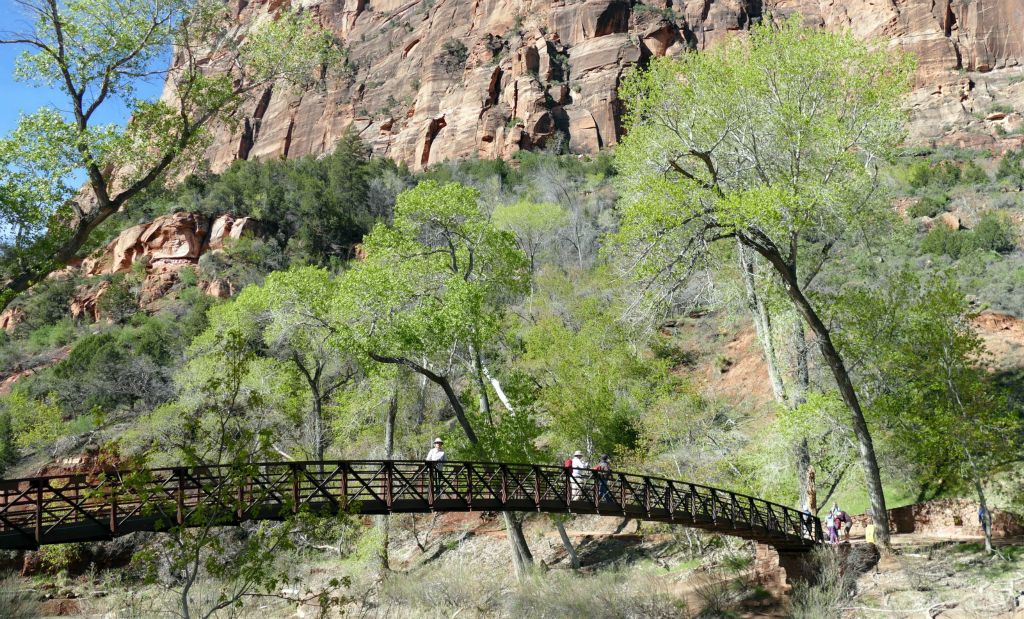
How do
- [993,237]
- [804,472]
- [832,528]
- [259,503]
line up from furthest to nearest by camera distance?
1. [993,237]
2. [832,528]
3. [804,472]
4. [259,503]

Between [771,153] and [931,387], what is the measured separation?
6.79m

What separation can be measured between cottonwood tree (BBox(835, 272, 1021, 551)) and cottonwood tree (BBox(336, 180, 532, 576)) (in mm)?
8828

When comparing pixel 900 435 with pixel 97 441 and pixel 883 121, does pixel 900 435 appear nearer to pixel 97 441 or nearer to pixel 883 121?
pixel 883 121

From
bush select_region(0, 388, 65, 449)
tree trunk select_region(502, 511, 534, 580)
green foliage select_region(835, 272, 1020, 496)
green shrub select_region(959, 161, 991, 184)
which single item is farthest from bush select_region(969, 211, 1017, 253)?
bush select_region(0, 388, 65, 449)

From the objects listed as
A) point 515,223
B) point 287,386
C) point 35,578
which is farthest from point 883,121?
point 35,578

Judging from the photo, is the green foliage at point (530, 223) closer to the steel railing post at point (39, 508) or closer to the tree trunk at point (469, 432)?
the tree trunk at point (469, 432)

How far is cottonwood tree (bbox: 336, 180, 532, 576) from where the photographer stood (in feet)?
57.9

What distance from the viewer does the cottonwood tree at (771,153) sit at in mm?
15000

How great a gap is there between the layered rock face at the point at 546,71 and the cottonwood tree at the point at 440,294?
57507mm

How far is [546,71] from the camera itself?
294 ft

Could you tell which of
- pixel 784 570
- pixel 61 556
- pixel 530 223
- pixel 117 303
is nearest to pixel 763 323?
pixel 784 570

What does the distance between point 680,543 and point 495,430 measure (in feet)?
28.4

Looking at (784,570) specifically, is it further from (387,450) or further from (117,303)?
(117,303)

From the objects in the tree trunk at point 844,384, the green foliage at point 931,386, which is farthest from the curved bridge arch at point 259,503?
the green foliage at point 931,386
